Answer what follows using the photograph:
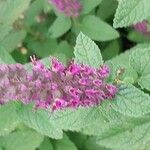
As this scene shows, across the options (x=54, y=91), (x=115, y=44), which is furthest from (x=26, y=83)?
(x=115, y=44)

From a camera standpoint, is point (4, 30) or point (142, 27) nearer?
point (142, 27)

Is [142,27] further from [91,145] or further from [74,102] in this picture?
[74,102]

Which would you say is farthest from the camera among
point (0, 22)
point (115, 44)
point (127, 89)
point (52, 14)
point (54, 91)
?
point (52, 14)

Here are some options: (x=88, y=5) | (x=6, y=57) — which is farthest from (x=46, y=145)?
(x=88, y=5)

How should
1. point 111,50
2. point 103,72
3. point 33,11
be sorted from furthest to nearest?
1. point 33,11
2. point 111,50
3. point 103,72

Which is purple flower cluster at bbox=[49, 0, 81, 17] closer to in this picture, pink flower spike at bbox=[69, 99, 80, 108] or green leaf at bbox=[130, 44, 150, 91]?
green leaf at bbox=[130, 44, 150, 91]

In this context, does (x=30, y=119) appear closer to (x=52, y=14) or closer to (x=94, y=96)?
(x=94, y=96)

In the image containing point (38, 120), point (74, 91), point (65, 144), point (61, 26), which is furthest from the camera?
point (61, 26)
